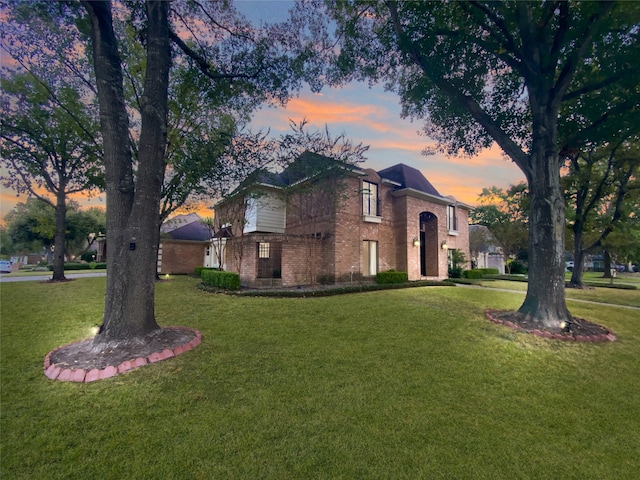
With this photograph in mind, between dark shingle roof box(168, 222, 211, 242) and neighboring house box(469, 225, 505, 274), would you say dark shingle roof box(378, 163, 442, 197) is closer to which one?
neighboring house box(469, 225, 505, 274)

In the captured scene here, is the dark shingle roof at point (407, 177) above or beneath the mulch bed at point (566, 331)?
above

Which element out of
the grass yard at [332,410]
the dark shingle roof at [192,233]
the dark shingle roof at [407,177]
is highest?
the dark shingle roof at [407,177]

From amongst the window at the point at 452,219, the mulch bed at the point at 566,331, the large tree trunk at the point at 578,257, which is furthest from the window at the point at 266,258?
the large tree trunk at the point at 578,257

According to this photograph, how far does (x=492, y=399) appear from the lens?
3.25 metres

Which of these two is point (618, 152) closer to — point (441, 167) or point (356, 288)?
point (441, 167)

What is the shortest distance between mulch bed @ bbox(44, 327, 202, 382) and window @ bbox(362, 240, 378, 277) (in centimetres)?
1072

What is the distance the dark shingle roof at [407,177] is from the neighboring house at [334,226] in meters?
0.07

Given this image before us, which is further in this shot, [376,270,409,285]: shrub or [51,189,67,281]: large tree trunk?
[51,189,67,281]: large tree trunk

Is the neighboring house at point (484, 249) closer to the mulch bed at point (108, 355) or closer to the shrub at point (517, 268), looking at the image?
the shrub at point (517, 268)

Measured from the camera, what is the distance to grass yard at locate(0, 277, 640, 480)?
219cm

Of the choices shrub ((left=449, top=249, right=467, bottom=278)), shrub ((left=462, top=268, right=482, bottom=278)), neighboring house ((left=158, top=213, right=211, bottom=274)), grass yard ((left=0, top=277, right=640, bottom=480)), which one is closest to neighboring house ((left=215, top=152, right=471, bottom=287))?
shrub ((left=449, top=249, right=467, bottom=278))

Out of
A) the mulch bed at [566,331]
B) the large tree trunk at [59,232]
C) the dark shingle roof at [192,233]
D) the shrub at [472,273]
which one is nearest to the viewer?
the mulch bed at [566,331]

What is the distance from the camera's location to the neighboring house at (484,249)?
84.5 feet

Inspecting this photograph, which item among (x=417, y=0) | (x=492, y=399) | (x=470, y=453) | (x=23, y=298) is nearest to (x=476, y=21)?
(x=417, y=0)
